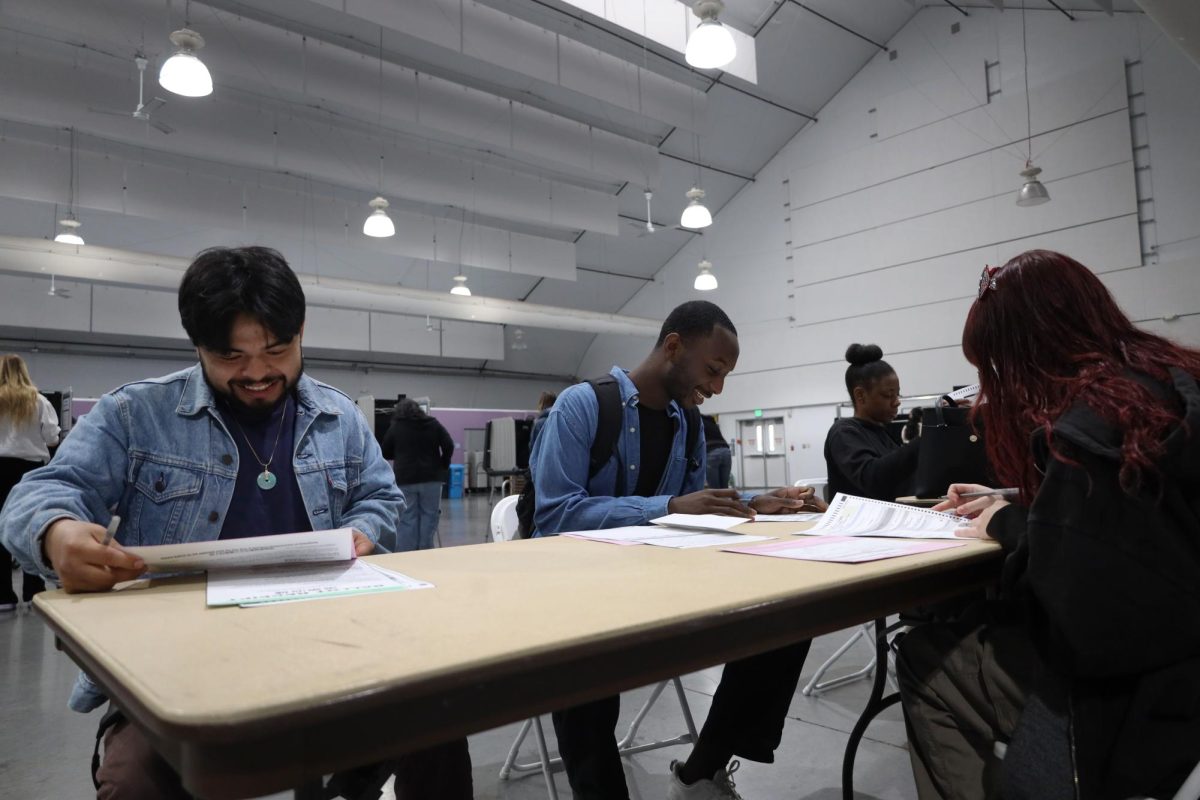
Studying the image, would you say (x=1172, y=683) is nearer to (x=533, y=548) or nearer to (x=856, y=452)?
(x=533, y=548)

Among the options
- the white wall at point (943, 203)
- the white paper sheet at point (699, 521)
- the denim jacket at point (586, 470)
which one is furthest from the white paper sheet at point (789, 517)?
the white wall at point (943, 203)

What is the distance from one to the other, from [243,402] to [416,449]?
4.41 meters

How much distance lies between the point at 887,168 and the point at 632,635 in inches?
461

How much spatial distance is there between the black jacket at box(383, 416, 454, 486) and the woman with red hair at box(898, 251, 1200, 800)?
492 centimetres

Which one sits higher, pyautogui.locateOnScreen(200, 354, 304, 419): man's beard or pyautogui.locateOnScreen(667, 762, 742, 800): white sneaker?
pyautogui.locateOnScreen(200, 354, 304, 419): man's beard

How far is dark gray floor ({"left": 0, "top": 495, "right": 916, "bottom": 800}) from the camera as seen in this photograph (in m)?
1.97

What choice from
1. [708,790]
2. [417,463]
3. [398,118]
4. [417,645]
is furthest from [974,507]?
[398,118]

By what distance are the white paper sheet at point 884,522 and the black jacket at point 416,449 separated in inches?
174

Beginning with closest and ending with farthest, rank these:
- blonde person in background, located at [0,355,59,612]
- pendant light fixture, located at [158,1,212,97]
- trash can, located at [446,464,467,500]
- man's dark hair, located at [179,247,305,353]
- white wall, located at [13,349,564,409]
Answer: man's dark hair, located at [179,247,305,353] < blonde person in background, located at [0,355,59,612] < pendant light fixture, located at [158,1,212,97] < white wall, located at [13,349,564,409] < trash can, located at [446,464,467,500]

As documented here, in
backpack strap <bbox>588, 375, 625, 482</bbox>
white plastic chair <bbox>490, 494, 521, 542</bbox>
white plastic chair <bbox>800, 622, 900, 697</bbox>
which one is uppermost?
backpack strap <bbox>588, 375, 625, 482</bbox>

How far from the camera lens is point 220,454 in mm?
1318

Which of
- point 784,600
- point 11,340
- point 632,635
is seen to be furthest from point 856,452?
point 11,340

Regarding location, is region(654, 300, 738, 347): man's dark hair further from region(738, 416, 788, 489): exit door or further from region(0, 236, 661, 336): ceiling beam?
region(738, 416, 788, 489): exit door

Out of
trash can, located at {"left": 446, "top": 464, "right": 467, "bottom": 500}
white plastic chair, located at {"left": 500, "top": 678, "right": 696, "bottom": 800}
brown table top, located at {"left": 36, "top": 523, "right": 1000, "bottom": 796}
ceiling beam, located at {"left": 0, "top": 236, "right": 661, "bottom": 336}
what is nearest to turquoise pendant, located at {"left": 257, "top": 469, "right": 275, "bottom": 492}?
brown table top, located at {"left": 36, "top": 523, "right": 1000, "bottom": 796}
